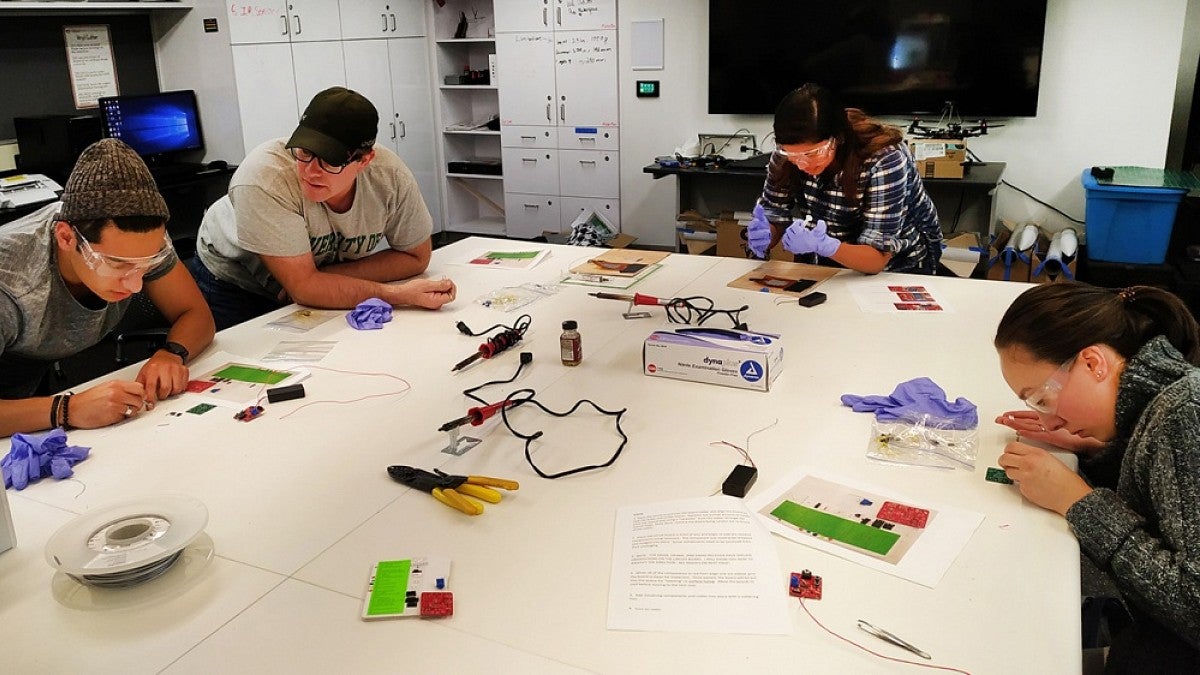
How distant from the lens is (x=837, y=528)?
4.33ft

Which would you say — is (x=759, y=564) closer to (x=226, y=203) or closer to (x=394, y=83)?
(x=226, y=203)

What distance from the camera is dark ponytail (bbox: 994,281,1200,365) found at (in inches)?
52.4

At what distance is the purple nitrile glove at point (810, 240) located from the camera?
2.60 m

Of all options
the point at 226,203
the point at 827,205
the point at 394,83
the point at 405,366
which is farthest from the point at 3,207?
the point at 827,205

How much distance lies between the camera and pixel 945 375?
190 cm

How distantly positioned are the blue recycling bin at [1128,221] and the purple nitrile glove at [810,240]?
2.36 metres

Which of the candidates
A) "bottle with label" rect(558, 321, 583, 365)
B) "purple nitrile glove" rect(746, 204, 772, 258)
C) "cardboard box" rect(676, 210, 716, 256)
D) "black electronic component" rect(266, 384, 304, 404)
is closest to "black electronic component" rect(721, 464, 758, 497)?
"bottle with label" rect(558, 321, 583, 365)

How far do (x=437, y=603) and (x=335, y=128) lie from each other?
1.42 meters

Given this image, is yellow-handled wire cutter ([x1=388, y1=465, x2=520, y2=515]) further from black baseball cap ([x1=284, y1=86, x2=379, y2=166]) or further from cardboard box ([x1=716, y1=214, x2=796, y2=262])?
cardboard box ([x1=716, y1=214, x2=796, y2=262])

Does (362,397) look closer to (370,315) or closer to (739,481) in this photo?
(370,315)

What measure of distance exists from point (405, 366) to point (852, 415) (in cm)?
100

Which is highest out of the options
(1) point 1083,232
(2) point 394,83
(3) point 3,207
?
(2) point 394,83

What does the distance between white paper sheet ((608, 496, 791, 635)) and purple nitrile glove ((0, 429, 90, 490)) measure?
3.24 ft

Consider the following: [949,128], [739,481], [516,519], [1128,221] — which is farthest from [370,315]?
[1128,221]
